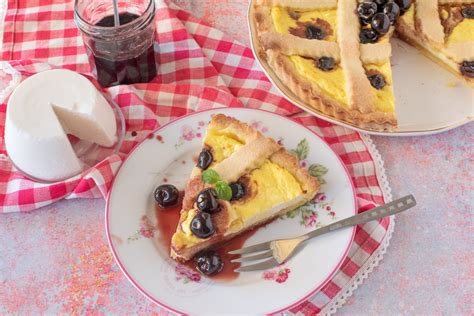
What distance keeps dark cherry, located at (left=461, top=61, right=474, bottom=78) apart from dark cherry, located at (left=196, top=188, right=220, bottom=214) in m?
1.27

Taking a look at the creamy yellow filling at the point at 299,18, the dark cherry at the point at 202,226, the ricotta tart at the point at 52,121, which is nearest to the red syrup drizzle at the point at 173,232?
the dark cherry at the point at 202,226

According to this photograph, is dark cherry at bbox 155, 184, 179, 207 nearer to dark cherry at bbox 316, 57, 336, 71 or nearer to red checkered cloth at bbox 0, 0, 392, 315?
red checkered cloth at bbox 0, 0, 392, 315

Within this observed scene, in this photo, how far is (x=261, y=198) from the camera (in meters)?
2.01

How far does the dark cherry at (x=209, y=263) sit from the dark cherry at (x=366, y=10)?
1241 millimetres

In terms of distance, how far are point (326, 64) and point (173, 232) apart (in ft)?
3.07

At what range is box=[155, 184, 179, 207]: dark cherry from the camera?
2051mm

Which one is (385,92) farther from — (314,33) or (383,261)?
(383,261)

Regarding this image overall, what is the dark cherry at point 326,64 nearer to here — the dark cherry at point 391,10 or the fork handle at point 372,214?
the dark cherry at point 391,10

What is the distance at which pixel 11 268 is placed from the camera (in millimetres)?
2021

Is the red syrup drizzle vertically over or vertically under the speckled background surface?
over

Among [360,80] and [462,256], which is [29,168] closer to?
[360,80]

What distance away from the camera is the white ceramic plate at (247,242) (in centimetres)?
184

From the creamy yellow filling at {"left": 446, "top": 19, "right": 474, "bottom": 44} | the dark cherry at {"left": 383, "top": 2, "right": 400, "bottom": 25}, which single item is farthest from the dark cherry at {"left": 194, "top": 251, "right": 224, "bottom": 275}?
the creamy yellow filling at {"left": 446, "top": 19, "right": 474, "bottom": 44}

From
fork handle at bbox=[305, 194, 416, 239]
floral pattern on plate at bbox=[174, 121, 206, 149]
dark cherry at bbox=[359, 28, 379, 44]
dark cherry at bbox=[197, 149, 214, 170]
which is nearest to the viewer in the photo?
fork handle at bbox=[305, 194, 416, 239]
